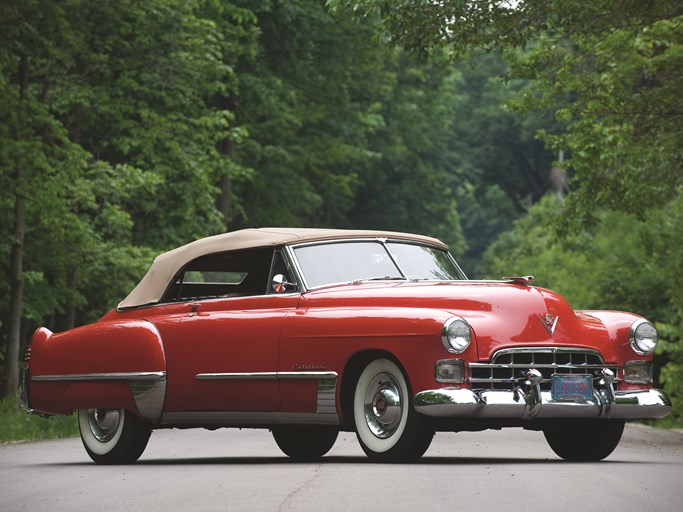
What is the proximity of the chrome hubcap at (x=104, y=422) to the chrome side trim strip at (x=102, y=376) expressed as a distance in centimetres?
31

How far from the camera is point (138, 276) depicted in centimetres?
2728

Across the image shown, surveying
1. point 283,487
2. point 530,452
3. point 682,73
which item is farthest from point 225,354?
point 682,73

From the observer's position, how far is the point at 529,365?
10617 mm

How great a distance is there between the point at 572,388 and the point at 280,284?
249cm

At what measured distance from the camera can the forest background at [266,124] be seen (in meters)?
19.6

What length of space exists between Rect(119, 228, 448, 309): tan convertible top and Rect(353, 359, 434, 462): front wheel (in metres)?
1.60

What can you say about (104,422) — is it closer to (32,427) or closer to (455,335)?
(455,335)

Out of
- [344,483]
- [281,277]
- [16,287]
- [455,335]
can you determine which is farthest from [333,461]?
[16,287]

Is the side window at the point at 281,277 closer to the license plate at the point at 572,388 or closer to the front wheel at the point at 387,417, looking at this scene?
the front wheel at the point at 387,417

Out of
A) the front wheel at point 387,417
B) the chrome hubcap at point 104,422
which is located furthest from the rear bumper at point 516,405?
the chrome hubcap at point 104,422

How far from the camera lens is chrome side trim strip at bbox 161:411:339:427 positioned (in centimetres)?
1111

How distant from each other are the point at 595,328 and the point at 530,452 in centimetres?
299

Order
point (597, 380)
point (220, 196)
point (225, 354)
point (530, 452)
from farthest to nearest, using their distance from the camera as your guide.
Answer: point (220, 196)
point (530, 452)
point (225, 354)
point (597, 380)

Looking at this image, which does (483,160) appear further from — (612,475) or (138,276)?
(612,475)
